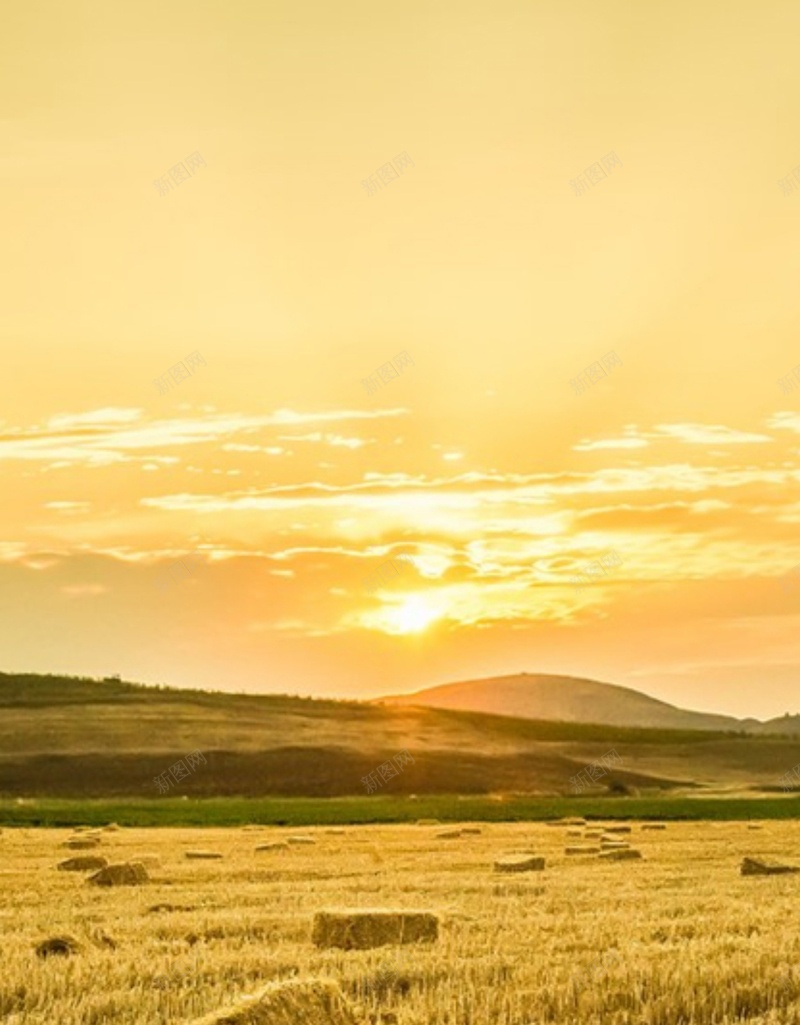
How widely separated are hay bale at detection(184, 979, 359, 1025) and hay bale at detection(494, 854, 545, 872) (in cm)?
1492

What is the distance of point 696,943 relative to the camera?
12609 mm

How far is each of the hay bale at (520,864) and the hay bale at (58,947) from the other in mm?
11648

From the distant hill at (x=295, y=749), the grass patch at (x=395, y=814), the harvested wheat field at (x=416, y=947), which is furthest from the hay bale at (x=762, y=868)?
the distant hill at (x=295, y=749)

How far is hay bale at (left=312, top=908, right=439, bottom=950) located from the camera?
12.8 meters

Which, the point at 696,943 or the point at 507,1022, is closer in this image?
the point at 507,1022

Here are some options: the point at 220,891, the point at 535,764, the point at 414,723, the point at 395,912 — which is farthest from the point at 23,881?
the point at 414,723

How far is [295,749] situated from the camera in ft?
308

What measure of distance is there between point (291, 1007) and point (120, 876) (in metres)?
13.6

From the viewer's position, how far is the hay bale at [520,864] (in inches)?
903

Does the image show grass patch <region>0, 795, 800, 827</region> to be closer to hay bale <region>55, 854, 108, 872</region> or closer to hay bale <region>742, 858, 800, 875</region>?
hay bale <region>55, 854, 108, 872</region>

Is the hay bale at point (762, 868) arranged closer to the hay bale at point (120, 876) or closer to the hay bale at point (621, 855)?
the hay bale at point (621, 855)

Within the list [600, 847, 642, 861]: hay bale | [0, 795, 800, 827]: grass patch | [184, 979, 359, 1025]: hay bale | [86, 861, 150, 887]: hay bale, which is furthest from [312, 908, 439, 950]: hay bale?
[0, 795, 800, 827]: grass patch

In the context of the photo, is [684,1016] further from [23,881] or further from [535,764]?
[535,764]

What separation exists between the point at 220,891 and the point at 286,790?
213ft
